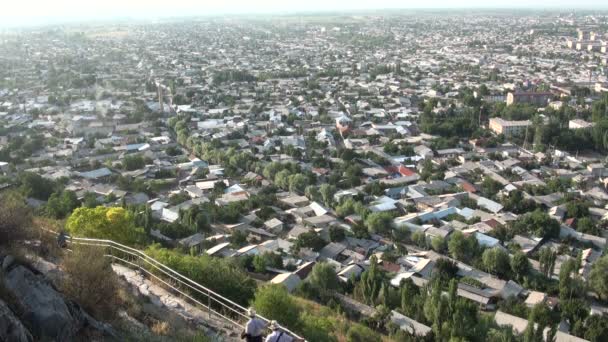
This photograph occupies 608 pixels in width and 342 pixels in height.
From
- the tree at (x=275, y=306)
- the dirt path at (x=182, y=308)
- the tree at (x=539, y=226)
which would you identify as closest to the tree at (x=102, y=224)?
the dirt path at (x=182, y=308)

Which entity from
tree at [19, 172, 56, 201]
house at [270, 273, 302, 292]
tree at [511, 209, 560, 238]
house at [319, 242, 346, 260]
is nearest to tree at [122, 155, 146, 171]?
tree at [19, 172, 56, 201]

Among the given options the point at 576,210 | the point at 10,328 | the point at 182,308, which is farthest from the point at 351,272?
the point at 10,328

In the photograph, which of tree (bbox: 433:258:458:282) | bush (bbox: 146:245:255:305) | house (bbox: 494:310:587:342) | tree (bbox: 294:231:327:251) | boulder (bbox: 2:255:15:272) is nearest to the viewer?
boulder (bbox: 2:255:15:272)

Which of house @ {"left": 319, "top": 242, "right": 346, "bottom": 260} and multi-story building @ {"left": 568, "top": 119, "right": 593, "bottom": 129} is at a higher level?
multi-story building @ {"left": 568, "top": 119, "right": 593, "bottom": 129}

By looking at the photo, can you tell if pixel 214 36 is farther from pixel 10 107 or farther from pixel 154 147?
pixel 154 147

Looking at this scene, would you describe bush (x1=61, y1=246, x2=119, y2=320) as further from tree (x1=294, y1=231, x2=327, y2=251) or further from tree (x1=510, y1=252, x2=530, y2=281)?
tree (x1=510, y1=252, x2=530, y2=281)

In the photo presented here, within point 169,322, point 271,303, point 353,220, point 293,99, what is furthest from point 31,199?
point 293,99

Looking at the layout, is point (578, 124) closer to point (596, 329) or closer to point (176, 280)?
point (596, 329)
